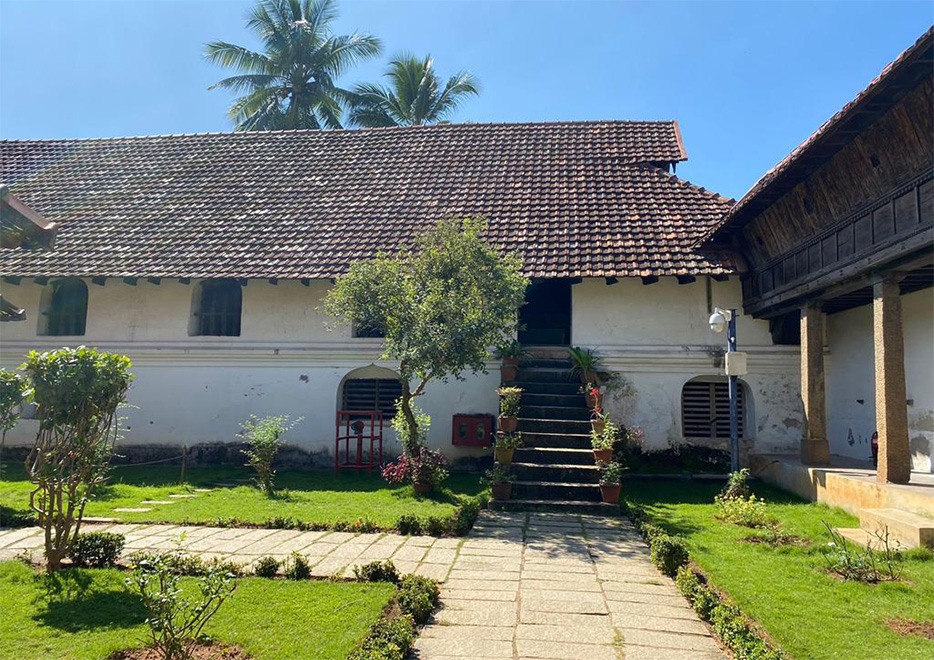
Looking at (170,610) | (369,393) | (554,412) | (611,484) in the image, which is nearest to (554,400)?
(554,412)

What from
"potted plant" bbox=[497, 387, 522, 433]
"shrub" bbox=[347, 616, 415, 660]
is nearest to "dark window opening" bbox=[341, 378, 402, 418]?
"potted plant" bbox=[497, 387, 522, 433]

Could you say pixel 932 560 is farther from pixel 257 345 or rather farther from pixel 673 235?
pixel 257 345

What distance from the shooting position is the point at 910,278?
8.02 meters

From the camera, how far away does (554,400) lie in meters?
10.7

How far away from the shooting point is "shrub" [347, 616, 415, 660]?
367cm

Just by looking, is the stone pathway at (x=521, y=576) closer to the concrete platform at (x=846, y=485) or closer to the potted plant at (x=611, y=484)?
the potted plant at (x=611, y=484)

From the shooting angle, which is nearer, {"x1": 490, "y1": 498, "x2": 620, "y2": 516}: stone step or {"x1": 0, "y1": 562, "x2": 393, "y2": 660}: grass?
{"x1": 0, "y1": 562, "x2": 393, "y2": 660}: grass

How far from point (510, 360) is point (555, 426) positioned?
1872 mm

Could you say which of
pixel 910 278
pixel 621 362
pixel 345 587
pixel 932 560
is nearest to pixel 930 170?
pixel 910 278

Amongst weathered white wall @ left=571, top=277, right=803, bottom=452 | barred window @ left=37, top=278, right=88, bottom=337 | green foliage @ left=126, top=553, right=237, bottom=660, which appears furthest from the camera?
barred window @ left=37, top=278, right=88, bottom=337

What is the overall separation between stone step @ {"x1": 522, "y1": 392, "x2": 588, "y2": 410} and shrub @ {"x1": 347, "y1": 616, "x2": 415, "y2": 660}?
6624mm

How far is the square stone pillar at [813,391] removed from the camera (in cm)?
934

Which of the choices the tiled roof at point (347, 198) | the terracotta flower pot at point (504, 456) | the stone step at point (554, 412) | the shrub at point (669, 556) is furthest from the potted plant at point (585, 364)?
the shrub at point (669, 556)

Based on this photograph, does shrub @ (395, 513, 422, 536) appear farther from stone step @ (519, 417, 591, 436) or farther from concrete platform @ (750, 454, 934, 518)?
concrete platform @ (750, 454, 934, 518)
